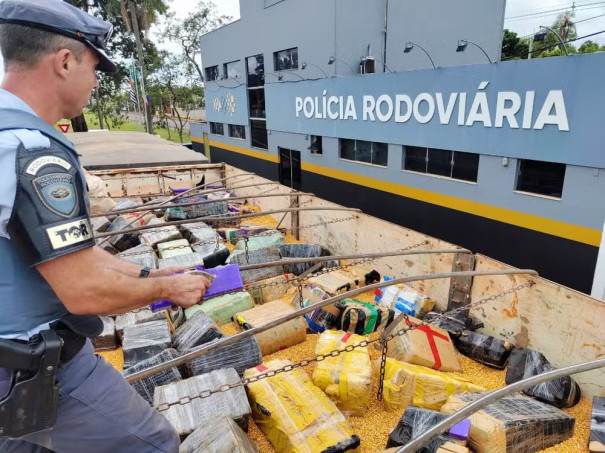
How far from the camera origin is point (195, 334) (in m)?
4.46

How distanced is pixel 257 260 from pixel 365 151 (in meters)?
6.43

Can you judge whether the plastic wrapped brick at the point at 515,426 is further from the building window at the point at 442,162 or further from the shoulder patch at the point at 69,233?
the building window at the point at 442,162

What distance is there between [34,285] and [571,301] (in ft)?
14.8

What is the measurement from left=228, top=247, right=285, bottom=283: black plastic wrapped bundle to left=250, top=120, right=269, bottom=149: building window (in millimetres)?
11116

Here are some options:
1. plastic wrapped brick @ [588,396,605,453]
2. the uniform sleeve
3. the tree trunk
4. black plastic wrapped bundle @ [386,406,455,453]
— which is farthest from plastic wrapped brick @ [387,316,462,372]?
the tree trunk

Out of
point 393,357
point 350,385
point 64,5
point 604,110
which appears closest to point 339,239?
point 393,357

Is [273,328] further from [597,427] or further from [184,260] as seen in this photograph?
[597,427]

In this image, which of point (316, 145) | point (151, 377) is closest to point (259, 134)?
point (316, 145)

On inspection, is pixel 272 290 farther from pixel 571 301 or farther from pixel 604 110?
pixel 604 110

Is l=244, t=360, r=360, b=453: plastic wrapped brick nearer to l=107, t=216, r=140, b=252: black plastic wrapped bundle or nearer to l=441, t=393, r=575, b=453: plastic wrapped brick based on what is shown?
l=441, t=393, r=575, b=453: plastic wrapped brick

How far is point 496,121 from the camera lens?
8.07 meters

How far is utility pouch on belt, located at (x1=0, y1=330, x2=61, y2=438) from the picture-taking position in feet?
4.40

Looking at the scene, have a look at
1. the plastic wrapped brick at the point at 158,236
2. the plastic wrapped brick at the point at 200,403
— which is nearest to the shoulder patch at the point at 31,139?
the plastic wrapped brick at the point at 200,403

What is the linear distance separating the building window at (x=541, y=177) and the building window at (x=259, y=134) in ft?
37.2
